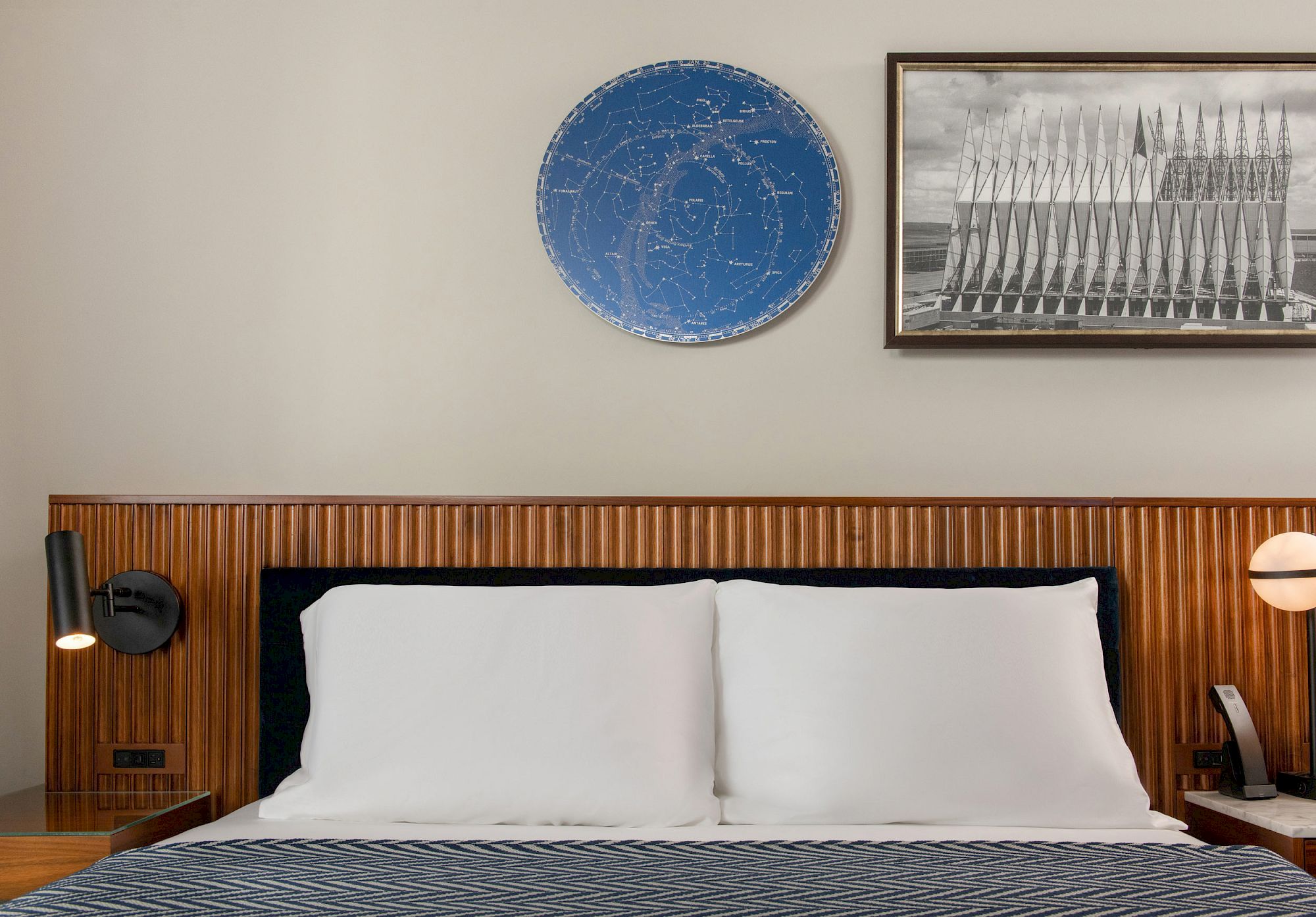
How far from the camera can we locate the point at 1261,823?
1738 mm

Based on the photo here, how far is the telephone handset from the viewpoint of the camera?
74.7 inches

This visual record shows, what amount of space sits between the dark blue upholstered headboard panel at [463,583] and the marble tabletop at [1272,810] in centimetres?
25

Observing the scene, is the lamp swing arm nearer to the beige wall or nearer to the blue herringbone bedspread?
the beige wall

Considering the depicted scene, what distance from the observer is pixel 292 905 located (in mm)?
1229

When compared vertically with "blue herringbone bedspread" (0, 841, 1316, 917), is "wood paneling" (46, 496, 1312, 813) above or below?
above

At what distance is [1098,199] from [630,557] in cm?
140

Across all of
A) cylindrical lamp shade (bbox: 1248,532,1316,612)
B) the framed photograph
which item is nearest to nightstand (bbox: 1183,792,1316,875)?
cylindrical lamp shade (bbox: 1248,532,1316,612)

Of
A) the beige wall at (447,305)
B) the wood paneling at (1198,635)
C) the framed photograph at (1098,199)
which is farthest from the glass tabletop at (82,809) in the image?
the wood paneling at (1198,635)

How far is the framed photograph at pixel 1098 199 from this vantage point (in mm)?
2117

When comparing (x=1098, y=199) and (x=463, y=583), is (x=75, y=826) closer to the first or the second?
(x=463, y=583)

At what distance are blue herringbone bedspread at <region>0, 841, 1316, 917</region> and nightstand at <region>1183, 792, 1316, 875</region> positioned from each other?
288mm

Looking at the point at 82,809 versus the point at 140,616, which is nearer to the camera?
the point at 82,809

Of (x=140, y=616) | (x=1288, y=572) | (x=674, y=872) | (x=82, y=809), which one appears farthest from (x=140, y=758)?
(x=1288, y=572)

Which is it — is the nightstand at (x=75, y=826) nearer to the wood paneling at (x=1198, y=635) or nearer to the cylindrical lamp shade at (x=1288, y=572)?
the wood paneling at (x=1198, y=635)
